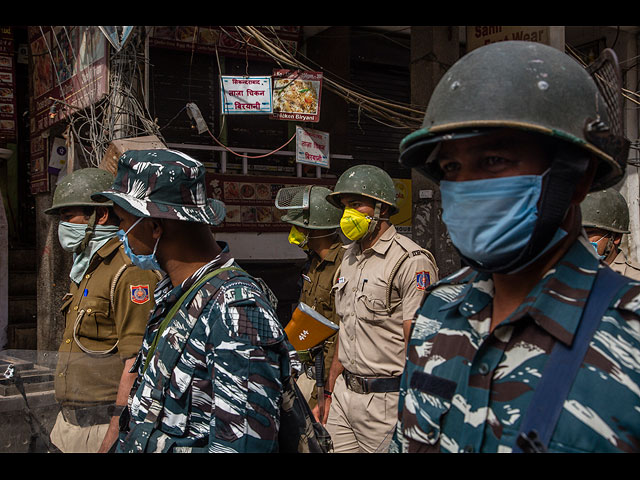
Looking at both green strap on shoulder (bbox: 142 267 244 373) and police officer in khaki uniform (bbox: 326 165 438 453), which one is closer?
green strap on shoulder (bbox: 142 267 244 373)

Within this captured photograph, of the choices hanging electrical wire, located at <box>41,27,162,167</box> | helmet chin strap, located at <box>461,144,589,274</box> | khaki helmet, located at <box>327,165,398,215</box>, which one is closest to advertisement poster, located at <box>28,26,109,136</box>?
hanging electrical wire, located at <box>41,27,162,167</box>

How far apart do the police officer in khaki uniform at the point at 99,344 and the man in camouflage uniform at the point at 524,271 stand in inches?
90.2

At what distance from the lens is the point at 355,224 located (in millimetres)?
4758

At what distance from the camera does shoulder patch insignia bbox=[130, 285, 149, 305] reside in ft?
11.6

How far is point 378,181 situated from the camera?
16.3ft

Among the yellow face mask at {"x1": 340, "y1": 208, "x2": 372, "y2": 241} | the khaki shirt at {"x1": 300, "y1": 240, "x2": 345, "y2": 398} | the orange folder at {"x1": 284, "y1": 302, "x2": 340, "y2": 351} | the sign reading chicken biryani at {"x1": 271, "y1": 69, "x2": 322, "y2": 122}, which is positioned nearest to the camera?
the orange folder at {"x1": 284, "y1": 302, "x2": 340, "y2": 351}

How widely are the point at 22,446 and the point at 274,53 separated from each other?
5.41 metres

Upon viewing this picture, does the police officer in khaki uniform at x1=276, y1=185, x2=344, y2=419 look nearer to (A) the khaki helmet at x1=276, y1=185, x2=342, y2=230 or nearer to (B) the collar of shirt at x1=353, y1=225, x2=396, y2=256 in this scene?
(A) the khaki helmet at x1=276, y1=185, x2=342, y2=230

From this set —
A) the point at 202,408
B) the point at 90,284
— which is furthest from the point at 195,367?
the point at 90,284

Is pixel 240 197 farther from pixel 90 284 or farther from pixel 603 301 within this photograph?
pixel 603 301

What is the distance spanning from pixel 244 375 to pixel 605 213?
3754mm

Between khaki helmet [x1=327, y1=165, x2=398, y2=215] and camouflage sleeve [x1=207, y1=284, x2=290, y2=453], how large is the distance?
2860 millimetres

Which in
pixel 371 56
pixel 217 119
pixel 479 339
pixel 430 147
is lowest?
pixel 479 339

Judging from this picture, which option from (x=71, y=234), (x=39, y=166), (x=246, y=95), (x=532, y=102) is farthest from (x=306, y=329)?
(x=39, y=166)
